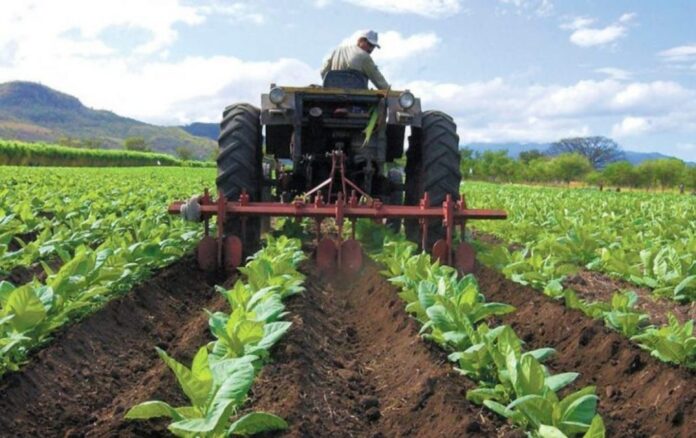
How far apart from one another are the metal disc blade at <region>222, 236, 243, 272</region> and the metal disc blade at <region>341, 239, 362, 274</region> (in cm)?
83

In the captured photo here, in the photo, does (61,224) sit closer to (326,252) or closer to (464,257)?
(326,252)

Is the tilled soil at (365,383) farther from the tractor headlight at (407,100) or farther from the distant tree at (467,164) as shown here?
the distant tree at (467,164)

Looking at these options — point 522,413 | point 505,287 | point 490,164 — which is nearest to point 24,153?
point 505,287

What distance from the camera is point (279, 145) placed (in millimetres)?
8305

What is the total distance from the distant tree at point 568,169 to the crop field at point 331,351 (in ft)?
241

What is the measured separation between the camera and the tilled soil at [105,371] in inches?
118

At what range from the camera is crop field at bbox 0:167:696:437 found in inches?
108

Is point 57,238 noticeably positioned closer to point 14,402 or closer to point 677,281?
point 14,402

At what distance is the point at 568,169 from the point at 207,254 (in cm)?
7589

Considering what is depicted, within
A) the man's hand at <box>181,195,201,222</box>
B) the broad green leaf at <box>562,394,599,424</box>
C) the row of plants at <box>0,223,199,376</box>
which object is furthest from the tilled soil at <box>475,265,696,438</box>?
the man's hand at <box>181,195,201,222</box>

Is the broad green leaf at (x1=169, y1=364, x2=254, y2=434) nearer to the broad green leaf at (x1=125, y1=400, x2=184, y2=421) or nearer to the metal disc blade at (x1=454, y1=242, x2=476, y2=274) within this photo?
the broad green leaf at (x1=125, y1=400, x2=184, y2=421)

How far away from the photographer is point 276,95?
716cm

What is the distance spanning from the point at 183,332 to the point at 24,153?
40815mm

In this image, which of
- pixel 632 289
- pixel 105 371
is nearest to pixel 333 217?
pixel 632 289
